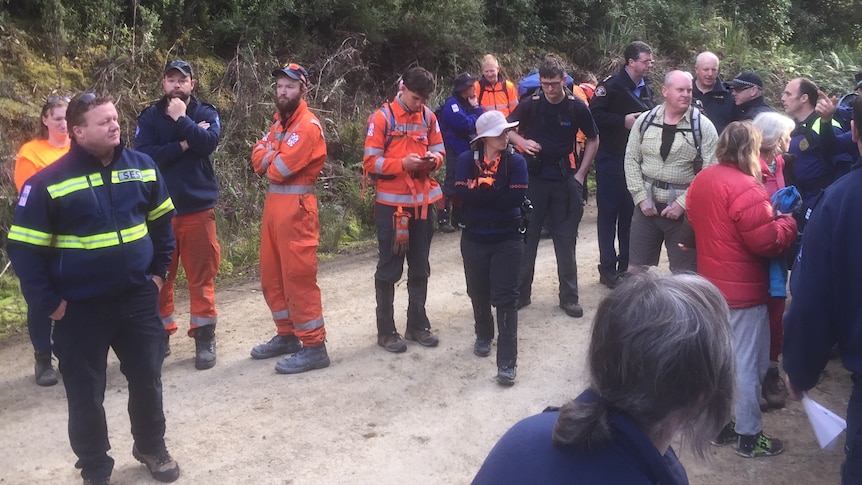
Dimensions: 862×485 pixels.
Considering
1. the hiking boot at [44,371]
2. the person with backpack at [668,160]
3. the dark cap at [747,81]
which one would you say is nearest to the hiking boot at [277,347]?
the hiking boot at [44,371]

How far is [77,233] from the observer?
397 cm

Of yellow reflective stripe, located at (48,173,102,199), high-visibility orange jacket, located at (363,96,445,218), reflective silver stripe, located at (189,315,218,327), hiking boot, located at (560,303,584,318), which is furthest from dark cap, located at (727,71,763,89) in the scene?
yellow reflective stripe, located at (48,173,102,199)

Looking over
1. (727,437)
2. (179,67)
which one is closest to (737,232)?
(727,437)

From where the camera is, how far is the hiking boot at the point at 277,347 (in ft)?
19.6

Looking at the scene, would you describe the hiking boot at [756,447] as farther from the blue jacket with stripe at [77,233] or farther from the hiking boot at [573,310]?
the blue jacket with stripe at [77,233]

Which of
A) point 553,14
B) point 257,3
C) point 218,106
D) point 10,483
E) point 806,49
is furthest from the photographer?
point 806,49

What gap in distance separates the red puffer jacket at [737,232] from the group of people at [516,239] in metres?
0.01

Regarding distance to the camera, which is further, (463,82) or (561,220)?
(463,82)

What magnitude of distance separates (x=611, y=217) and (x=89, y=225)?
483 cm

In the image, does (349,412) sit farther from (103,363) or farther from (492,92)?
(492,92)

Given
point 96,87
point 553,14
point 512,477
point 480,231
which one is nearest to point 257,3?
point 96,87

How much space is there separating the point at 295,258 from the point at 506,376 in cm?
171

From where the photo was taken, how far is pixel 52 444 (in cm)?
474

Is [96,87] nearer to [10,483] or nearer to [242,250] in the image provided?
[242,250]
